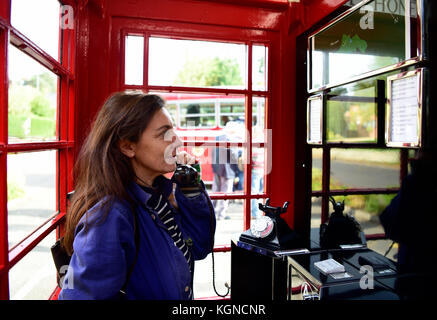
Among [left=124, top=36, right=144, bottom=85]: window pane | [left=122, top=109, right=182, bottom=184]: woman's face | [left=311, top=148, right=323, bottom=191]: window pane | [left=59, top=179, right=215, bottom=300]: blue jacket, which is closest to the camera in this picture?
[left=59, top=179, right=215, bottom=300]: blue jacket

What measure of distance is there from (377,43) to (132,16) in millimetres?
1452

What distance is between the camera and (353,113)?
189cm

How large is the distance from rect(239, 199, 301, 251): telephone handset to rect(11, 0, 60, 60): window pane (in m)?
1.51

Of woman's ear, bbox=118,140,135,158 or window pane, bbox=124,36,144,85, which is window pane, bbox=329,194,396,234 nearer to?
woman's ear, bbox=118,140,135,158

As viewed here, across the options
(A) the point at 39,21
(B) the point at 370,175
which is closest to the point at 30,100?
(A) the point at 39,21

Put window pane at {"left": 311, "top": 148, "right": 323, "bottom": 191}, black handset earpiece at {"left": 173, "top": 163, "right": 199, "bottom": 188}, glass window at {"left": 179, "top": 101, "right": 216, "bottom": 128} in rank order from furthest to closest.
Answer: glass window at {"left": 179, "top": 101, "right": 216, "bottom": 128} → window pane at {"left": 311, "top": 148, "right": 323, "bottom": 191} → black handset earpiece at {"left": 173, "top": 163, "right": 199, "bottom": 188}

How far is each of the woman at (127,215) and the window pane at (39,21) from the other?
0.46 meters

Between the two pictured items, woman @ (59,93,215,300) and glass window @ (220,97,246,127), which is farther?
glass window @ (220,97,246,127)

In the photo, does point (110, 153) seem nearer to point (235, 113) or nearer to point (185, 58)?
point (185, 58)

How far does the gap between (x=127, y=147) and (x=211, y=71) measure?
188 centimetres

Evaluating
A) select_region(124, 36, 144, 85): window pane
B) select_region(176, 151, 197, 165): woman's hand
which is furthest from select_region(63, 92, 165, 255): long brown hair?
select_region(124, 36, 144, 85): window pane

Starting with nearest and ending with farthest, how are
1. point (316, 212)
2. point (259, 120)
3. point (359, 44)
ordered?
point (359, 44)
point (316, 212)
point (259, 120)

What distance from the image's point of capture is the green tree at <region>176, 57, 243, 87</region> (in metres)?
2.29

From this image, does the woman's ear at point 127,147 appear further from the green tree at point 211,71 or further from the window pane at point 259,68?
the window pane at point 259,68
